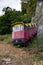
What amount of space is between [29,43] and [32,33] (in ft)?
6.63

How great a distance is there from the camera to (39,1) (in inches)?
781

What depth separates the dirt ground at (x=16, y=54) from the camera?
521 inches

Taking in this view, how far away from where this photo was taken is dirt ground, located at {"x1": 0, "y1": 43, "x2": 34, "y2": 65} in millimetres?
13228

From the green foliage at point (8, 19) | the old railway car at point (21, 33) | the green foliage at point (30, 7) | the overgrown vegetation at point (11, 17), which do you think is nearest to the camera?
the old railway car at point (21, 33)

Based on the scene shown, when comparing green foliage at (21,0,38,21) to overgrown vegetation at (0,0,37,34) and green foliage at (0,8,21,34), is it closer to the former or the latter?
overgrown vegetation at (0,0,37,34)

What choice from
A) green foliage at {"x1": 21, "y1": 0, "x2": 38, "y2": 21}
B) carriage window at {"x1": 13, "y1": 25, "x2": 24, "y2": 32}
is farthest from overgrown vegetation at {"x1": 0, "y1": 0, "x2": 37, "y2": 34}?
carriage window at {"x1": 13, "y1": 25, "x2": 24, "y2": 32}

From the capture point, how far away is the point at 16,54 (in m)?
14.8

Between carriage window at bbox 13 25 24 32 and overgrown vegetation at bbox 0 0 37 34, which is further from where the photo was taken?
overgrown vegetation at bbox 0 0 37 34

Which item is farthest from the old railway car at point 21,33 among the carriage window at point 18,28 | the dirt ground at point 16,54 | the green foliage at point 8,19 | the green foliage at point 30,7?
the green foliage at point 8,19

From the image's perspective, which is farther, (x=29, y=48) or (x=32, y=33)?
(x=32, y=33)

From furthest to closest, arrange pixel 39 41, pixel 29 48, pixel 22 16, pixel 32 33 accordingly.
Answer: pixel 22 16
pixel 32 33
pixel 39 41
pixel 29 48

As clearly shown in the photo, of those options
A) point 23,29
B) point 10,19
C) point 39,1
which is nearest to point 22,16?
point 10,19

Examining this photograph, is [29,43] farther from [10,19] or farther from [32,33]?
[10,19]

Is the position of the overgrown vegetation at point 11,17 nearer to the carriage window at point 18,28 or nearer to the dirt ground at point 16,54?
the carriage window at point 18,28
